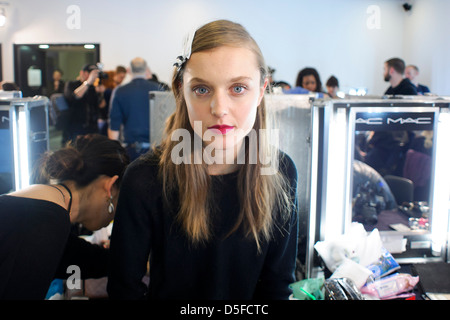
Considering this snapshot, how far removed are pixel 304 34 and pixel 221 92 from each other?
5.77m

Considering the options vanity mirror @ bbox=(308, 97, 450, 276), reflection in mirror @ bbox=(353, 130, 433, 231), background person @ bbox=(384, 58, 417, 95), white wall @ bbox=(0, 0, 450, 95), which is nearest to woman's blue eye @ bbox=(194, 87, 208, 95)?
vanity mirror @ bbox=(308, 97, 450, 276)

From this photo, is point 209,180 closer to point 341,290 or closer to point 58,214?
point 58,214

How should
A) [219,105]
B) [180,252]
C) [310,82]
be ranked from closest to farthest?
[219,105] < [180,252] < [310,82]

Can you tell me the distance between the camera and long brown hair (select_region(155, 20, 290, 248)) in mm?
868

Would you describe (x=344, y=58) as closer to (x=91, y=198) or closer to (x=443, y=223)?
(x=443, y=223)

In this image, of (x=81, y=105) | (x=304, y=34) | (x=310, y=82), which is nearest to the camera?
(x=81, y=105)

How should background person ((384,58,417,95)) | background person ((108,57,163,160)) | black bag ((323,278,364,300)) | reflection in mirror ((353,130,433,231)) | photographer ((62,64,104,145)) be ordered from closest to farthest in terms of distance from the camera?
black bag ((323,278,364,300)), reflection in mirror ((353,130,433,231)), photographer ((62,64,104,145)), background person ((108,57,163,160)), background person ((384,58,417,95))

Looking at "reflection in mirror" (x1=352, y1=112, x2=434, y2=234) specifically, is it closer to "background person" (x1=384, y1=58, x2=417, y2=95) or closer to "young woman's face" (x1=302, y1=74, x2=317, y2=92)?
"background person" (x1=384, y1=58, x2=417, y2=95)

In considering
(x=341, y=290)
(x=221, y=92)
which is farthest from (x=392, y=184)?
(x=221, y=92)

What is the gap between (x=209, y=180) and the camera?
0.96 metres

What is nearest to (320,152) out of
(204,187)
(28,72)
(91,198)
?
(204,187)

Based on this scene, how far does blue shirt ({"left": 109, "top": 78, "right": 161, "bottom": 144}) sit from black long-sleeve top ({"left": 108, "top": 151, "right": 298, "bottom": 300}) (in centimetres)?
228

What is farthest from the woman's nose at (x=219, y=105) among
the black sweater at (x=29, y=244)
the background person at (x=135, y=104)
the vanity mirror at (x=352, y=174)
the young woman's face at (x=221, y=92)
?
the background person at (x=135, y=104)

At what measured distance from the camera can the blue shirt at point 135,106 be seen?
3.16 metres
